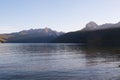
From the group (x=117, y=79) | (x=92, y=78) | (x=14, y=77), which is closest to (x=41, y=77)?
(x=14, y=77)

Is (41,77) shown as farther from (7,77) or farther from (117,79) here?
(117,79)

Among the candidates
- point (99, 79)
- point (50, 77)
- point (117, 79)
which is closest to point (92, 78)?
point (99, 79)

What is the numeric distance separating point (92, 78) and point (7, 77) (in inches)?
565

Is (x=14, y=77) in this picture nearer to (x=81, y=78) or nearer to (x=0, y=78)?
(x=0, y=78)

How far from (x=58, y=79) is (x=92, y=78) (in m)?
5.72

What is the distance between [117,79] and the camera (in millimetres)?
41906

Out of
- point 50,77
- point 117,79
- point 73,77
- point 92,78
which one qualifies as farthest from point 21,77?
point 117,79

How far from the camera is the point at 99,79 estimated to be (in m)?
42.1

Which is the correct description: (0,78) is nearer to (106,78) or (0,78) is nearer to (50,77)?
(50,77)

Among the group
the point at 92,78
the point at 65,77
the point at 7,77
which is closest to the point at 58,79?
the point at 65,77

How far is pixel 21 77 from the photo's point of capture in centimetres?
4388

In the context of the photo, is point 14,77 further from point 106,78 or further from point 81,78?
point 106,78

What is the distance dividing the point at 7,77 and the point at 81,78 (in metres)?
12.5

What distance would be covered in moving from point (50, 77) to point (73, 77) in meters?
3.94
